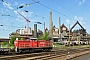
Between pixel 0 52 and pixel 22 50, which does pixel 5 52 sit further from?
pixel 22 50

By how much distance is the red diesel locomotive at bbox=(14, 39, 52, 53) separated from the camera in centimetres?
3333

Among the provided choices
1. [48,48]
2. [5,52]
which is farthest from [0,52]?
→ [48,48]

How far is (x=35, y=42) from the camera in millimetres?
37438

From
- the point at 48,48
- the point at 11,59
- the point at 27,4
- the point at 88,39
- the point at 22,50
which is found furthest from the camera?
the point at 88,39

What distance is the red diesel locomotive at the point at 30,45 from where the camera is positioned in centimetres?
3333

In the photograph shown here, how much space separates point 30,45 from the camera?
117 ft

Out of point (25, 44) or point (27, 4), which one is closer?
point (27, 4)

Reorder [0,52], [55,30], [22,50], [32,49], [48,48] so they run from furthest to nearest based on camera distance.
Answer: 1. [55,30]
2. [48,48]
3. [32,49]
4. [22,50]
5. [0,52]

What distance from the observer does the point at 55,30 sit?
6663 inches

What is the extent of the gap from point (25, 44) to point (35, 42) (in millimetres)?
3256

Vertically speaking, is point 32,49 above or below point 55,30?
below

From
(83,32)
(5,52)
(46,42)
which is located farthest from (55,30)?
(5,52)

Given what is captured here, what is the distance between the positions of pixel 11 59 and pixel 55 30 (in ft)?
492

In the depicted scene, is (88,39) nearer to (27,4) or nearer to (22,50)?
(22,50)
